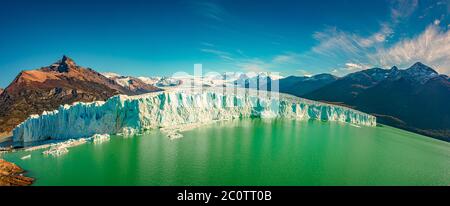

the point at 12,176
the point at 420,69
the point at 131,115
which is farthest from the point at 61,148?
the point at 420,69

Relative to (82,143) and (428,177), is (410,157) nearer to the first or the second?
(428,177)

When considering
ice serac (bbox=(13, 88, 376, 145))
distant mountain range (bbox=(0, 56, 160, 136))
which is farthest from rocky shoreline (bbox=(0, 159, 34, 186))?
distant mountain range (bbox=(0, 56, 160, 136))

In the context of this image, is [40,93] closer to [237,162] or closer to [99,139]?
[99,139]

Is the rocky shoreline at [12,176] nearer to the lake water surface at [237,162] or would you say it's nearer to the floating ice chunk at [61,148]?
the lake water surface at [237,162]

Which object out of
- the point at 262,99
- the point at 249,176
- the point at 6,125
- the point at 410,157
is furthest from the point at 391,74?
the point at 6,125

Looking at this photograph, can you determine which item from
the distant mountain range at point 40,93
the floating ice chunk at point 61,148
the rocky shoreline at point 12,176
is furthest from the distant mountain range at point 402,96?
the distant mountain range at point 40,93

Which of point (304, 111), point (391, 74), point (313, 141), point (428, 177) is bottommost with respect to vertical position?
point (428, 177)
